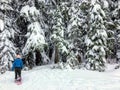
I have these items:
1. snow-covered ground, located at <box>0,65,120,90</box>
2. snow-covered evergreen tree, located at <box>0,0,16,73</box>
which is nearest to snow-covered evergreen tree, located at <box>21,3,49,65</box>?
snow-covered evergreen tree, located at <box>0,0,16,73</box>

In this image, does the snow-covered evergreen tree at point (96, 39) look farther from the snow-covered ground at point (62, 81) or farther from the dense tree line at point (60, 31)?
the snow-covered ground at point (62, 81)

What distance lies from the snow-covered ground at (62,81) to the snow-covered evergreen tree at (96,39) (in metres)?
3.22

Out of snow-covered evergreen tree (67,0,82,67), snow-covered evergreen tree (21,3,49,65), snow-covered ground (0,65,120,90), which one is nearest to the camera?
snow-covered ground (0,65,120,90)

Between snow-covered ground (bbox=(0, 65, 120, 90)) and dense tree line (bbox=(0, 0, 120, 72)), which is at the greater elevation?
dense tree line (bbox=(0, 0, 120, 72))

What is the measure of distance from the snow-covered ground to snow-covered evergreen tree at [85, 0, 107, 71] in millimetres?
3225

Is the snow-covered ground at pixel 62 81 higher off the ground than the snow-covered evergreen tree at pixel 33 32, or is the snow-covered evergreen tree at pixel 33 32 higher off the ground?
the snow-covered evergreen tree at pixel 33 32

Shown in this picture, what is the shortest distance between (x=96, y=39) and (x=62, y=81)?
7.00 m

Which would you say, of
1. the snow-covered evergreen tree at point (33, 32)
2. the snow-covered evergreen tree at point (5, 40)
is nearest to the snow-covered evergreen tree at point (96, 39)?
the snow-covered evergreen tree at point (33, 32)

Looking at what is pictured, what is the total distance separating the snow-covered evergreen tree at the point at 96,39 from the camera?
21.4 metres

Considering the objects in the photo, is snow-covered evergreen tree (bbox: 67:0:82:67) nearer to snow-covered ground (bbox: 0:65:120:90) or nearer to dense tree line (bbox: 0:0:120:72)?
dense tree line (bbox: 0:0:120:72)

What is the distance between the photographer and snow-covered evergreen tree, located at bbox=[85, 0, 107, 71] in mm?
21438

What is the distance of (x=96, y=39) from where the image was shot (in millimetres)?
21766

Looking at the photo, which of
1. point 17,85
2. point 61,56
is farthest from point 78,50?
point 17,85

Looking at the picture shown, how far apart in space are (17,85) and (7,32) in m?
7.45
